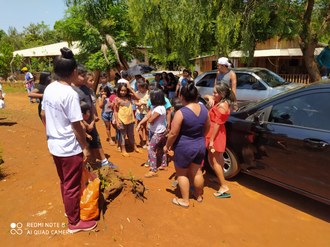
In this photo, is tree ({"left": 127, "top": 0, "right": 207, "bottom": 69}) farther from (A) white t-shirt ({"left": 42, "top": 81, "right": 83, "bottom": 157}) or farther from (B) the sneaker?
(B) the sneaker

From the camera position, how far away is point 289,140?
348 centimetres

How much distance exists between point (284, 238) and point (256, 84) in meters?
5.78

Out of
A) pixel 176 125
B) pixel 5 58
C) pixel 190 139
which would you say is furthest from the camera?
pixel 5 58

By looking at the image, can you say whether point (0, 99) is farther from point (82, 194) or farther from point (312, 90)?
point (312, 90)

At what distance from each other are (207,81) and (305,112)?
19.9 ft

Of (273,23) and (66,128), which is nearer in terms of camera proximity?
(66,128)

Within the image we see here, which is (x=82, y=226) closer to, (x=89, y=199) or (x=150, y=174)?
(x=89, y=199)

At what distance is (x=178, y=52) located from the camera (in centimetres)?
1119

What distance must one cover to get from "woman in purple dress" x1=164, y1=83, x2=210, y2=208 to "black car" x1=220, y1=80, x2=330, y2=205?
2.79 ft

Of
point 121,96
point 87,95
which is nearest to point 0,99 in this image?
point 121,96

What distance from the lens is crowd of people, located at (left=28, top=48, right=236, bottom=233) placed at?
8.84 ft

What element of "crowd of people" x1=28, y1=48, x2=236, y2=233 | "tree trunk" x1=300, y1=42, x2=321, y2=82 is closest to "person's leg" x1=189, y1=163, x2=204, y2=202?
"crowd of people" x1=28, y1=48, x2=236, y2=233

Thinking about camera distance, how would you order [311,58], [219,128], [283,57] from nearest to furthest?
[219,128] < [311,58] < [283,57]

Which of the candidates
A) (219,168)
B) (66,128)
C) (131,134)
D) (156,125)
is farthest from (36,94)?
(219,168)
